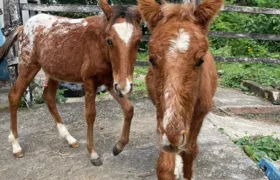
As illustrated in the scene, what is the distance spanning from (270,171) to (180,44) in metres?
1.67

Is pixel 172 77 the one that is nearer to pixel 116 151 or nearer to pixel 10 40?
pixel 116 151

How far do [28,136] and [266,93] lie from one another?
4628mm

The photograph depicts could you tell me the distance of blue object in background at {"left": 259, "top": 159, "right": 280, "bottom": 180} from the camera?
9.20 feet

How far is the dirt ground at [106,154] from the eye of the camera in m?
3.43

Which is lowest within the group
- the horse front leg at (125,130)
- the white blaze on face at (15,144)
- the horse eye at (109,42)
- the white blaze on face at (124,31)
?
the white blaze on face at (15,144)

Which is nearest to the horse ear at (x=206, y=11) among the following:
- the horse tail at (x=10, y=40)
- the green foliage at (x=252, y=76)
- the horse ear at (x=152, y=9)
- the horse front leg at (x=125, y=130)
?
the horse ear at (x=152, y=9)

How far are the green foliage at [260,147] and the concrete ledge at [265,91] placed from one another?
222 cm

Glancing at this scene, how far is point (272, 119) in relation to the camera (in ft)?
19.0

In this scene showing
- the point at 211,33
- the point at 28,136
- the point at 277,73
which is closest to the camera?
the point at 28,136

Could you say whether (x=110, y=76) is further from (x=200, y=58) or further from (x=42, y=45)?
(x=200, y=58)

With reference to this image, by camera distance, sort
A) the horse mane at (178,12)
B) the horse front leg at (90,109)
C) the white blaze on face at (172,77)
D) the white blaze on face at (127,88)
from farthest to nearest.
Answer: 1. the horse front leg at (90,109)
2. the white blaze on face at (127,88)
3. the horse mane at (178,12)
4. the white blaze on face at (172,77)

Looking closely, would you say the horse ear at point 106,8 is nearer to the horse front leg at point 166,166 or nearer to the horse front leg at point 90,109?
the horse front leg at point 90,109

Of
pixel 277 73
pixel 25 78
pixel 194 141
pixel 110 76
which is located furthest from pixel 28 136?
pixel 277 73

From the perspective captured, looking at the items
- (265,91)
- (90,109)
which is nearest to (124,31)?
(90,109)
